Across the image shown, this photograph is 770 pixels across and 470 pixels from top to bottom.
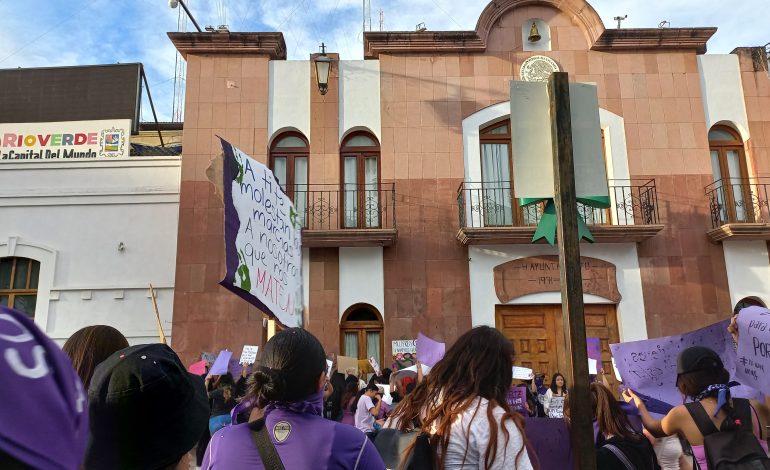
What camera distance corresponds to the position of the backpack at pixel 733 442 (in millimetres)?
3572

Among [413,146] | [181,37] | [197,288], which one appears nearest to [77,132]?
[181,37]

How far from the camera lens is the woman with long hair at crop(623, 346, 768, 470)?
376cm

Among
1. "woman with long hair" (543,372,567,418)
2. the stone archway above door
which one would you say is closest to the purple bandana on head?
"woman with long hair" (543,372,567,418)

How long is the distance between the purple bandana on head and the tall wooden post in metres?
2.98

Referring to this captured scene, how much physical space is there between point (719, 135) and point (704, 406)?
13.6m

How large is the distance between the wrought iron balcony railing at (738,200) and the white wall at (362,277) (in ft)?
25.6

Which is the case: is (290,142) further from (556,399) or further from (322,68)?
(556,399)

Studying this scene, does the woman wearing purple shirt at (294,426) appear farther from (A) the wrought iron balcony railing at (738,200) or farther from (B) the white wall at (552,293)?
(A) the wrought iron balcony railing at (738,200)

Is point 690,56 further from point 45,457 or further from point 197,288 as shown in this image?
point 45,457

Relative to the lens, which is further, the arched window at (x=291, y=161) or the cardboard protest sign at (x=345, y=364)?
the arched window at (x=291, y=161)

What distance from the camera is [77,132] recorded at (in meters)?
16.8

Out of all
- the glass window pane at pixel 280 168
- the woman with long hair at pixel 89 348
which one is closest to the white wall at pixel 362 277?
the glass window pane at pixel 280 168

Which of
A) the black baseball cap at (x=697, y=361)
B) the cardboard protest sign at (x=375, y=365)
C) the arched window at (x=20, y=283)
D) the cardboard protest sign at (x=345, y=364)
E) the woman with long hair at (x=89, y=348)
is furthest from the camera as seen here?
the arched window at (x=20, y=283)

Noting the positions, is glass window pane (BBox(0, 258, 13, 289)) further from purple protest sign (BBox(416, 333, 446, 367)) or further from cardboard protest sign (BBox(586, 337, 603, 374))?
cardboard protest sign (BBox(586, 337, 603, 374))
